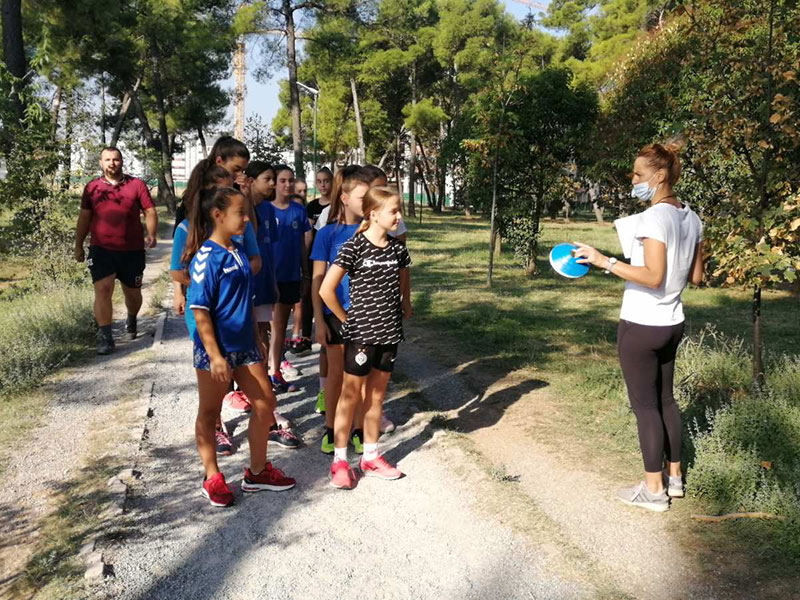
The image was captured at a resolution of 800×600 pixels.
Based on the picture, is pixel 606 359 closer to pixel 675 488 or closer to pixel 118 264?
pixel 675 488

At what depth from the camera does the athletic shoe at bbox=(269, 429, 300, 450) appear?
4934mm

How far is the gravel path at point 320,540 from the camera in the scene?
323cm

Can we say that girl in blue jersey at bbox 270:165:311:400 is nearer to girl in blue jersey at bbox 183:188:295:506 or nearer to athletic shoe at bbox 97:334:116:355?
girl in blue jersey at bbox 183:188:295:506

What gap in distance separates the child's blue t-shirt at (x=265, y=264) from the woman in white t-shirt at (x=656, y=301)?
8.00 ft

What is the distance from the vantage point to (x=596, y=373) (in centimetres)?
677

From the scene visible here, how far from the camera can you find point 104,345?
7316 millimetres

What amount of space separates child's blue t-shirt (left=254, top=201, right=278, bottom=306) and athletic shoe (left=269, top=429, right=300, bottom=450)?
98 centimetres

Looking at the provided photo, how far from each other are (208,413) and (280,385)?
218cm

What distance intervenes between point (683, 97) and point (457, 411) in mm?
7252

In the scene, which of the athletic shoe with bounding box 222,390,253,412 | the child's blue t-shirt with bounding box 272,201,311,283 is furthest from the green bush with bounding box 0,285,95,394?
the child's blue t-shirt with bounding box 272,201,311,283

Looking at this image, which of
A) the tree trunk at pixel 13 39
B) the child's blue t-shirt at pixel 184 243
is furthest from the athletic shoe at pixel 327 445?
the tree trunk at pixel 13 39

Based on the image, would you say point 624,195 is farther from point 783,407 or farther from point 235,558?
point 235,558

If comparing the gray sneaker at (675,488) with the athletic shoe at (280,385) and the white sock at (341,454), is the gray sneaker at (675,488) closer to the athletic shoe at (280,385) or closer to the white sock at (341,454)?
the white sock at (341,454)

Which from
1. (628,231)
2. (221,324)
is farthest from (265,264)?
(628,231)
